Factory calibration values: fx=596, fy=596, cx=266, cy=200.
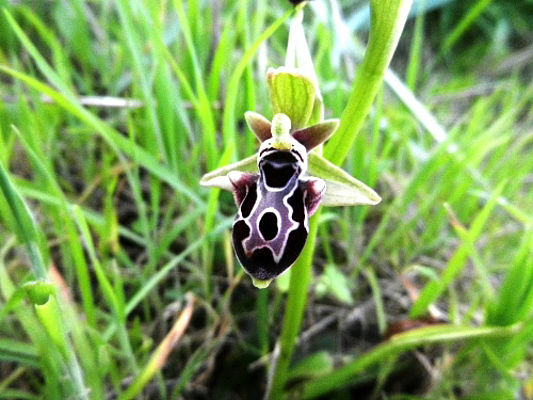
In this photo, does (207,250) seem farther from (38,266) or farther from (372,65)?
(372,65)

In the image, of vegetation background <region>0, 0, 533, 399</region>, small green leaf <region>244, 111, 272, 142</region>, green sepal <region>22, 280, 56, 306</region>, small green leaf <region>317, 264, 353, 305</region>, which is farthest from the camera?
Result: small green leaf <region>317, 264, 353, 305</region>

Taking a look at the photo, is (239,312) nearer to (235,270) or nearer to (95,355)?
(235,270)

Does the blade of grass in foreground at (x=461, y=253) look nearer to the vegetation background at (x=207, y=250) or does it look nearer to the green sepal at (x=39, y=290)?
the vegetation background at (x=207, y=250)

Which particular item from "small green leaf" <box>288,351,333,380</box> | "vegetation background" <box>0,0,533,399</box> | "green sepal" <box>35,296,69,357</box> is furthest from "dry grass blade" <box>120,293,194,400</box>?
"small green leaf" <box>288,351,333,380</box>

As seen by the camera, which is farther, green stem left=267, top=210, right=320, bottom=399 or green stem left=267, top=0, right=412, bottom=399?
green stem left=267, top=210, right=320, bottom=399

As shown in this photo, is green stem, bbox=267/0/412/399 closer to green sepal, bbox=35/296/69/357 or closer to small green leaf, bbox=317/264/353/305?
small green leaf, bbox=317/264/353/305

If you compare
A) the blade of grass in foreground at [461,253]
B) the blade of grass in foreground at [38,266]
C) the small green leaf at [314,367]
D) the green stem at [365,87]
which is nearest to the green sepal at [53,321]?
the blade of grass in foreground at [38,266]
